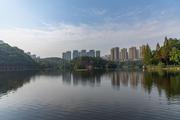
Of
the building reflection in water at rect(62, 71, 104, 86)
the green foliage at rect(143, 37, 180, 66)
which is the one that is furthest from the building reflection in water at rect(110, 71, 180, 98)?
the green foliage at rect(143, 37, 180, 66)

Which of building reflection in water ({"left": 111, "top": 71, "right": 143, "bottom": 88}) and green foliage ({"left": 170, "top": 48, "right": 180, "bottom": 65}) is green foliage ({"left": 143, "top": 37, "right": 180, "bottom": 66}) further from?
building reflection in water ({"left": 111, "top": 71, "right": 143, "bottom": 88})

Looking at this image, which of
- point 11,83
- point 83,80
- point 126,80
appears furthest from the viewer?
point 83,80

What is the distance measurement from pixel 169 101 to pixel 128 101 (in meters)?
6.44

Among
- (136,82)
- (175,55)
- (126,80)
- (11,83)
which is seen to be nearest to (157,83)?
(136,82)

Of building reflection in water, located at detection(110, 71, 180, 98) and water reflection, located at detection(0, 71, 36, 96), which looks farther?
water reflection, located at detection(0, 71, 36, 96)

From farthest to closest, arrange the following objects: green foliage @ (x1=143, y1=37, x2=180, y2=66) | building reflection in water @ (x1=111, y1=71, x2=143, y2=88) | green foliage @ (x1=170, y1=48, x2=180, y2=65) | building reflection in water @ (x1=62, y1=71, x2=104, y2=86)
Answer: green foliage @ (x1=143, y1=37, x2=180, y2=66), green foliage @ (x1=170, y1=48, x2=180, y2=65), building reflection in water @ (x1=62, y1=71, x2=104, y2=86), building reflection in water @ (x1=111, y1=71, x2=143, y2=88)

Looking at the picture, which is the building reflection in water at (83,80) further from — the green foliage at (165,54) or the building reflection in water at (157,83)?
the green foliage at (165,54)

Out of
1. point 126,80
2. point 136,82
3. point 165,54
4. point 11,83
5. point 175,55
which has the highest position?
point 165,54

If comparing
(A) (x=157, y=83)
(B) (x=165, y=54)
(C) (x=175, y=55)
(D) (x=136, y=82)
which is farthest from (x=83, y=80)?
(B) (x=165, y=54)

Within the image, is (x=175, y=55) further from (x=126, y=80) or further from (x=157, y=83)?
(x=157, y=83)

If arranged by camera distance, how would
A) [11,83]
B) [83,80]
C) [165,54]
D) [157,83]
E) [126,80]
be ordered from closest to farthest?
[157,83]
[11,83]
[126,80]
[83,80]
[165,54]

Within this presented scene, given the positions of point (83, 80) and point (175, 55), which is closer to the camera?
point (83, 80)

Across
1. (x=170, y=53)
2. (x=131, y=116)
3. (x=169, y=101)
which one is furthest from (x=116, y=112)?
(x=170, y=53)

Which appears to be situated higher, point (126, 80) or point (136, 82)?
point (126, 80)
